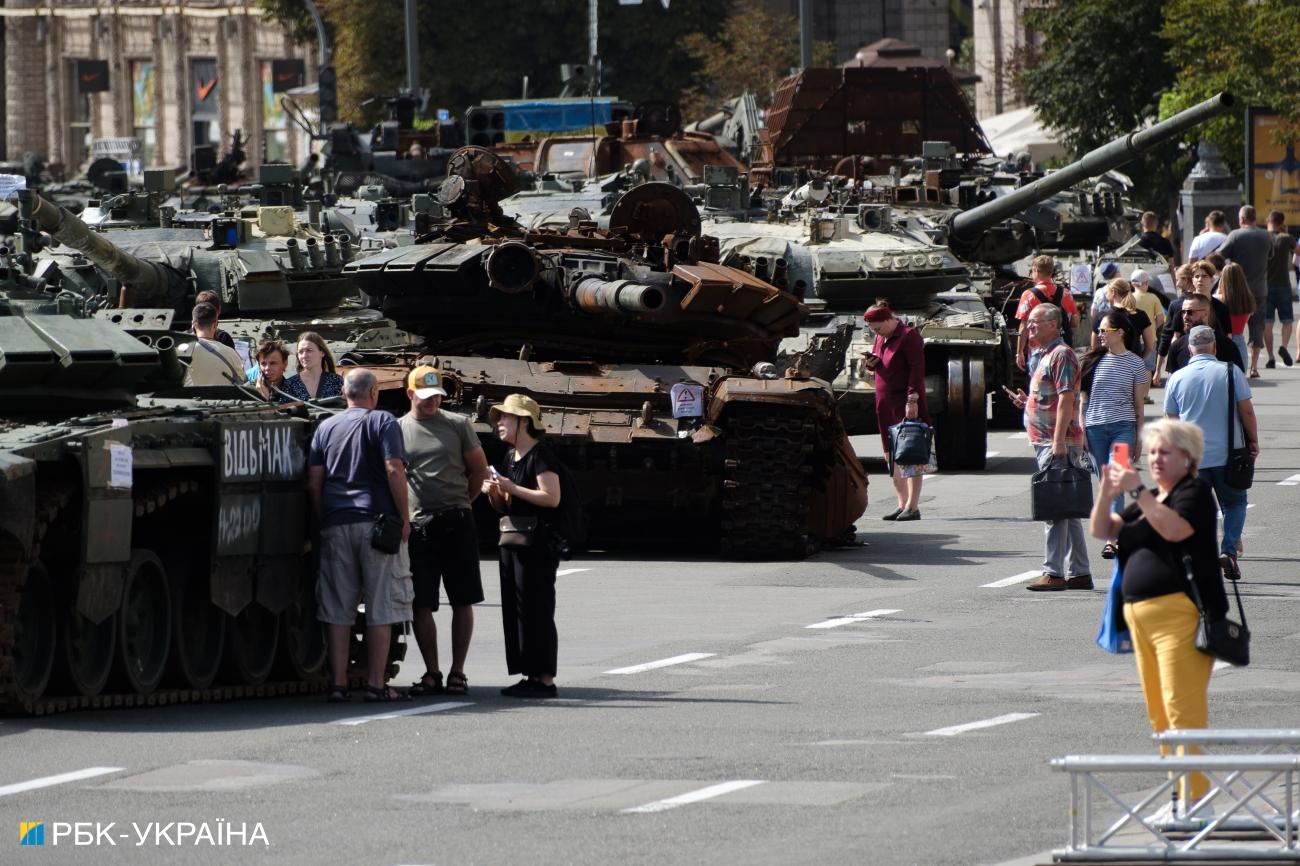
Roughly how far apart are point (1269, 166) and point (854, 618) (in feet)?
77.0

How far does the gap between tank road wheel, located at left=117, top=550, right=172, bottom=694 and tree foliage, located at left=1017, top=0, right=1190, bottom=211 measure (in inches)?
1545

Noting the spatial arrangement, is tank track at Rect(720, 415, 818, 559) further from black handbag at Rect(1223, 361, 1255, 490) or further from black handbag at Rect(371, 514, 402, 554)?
black handbag at Rect(371, 514, 402, 554)

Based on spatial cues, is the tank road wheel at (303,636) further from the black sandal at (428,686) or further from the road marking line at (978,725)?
the road marking line at (978,725)

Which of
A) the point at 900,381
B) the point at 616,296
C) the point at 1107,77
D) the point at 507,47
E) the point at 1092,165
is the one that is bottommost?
the point at 900,381

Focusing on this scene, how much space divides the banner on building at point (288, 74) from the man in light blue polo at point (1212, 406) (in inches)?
2883

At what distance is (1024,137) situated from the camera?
180 feet

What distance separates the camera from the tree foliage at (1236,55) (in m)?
38.5

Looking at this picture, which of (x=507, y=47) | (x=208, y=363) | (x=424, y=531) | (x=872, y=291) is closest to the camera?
(x=424, y=531)

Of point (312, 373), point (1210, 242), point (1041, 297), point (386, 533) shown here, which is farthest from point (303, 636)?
point (1210, 242)

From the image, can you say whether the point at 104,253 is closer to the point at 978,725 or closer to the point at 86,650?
the point at 86,650

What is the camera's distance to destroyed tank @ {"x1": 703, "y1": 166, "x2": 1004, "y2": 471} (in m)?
22.8

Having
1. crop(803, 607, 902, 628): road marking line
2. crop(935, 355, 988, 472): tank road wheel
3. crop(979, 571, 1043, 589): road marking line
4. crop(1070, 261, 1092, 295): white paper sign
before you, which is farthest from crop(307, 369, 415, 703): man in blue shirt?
crop(1070, 261, 1092, 295): white paper sign

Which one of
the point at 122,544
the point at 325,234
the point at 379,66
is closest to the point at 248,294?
the point at 325,234

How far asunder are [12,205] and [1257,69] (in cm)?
2344
